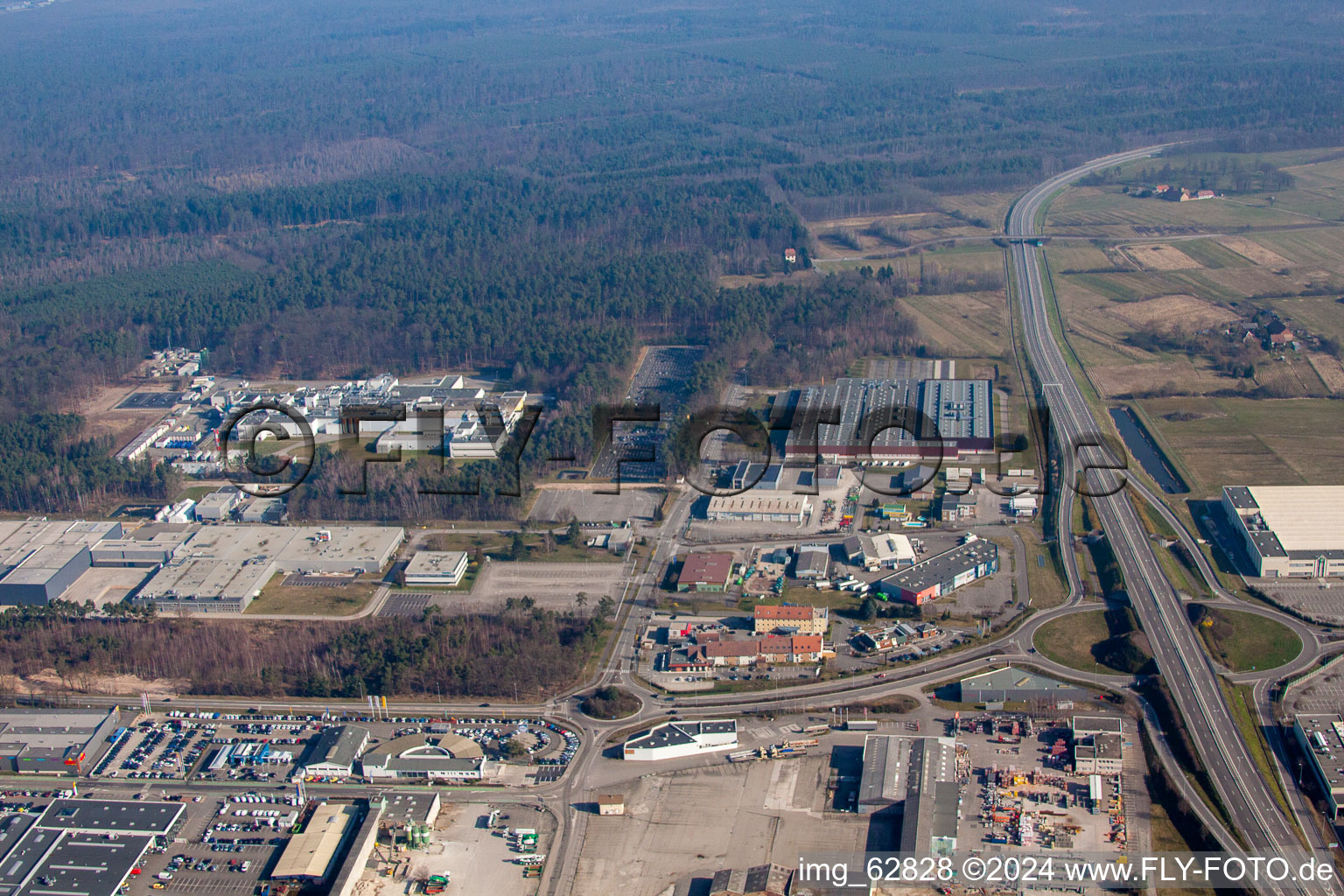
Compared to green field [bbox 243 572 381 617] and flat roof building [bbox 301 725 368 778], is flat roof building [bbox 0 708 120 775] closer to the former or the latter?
flat roof building [bbox 301 725 368 778]

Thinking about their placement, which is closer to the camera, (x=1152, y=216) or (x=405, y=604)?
(x=405, y=604)

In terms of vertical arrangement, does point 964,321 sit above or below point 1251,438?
above

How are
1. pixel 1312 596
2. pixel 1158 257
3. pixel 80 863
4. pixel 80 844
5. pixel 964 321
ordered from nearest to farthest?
pixel 80 863, pixel 80 844, pixel 1312 596, pixel 964 321, pixel 1158 257

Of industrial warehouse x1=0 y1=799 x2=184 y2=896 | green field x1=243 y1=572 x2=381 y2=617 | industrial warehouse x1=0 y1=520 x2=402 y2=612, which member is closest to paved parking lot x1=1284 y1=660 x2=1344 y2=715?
green field x1=243 y1=572 x2=381 y2=617

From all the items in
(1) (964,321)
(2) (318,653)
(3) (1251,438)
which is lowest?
(3) (1251,438)

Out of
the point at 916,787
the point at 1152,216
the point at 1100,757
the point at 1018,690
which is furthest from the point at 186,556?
the point at 1152,216

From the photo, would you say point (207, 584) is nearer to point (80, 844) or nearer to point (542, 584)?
point (542, 584)

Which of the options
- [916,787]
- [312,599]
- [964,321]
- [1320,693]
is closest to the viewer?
[916,787]

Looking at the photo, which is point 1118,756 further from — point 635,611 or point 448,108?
point 448,108
